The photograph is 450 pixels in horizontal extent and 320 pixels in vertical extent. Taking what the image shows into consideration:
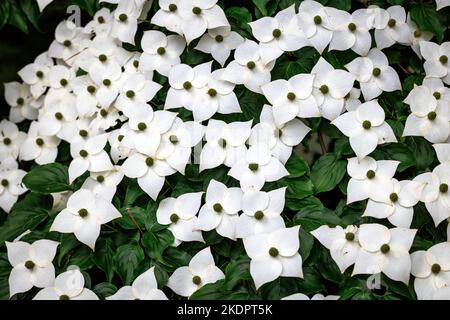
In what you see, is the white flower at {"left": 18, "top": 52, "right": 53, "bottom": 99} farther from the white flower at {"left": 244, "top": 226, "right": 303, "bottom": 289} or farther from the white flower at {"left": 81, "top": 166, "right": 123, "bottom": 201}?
Answer: the white flower at {"left": 244, "top": 226, "right": 303, "bottom": 289}

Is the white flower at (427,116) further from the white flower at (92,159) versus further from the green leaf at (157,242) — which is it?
the white flower at (92,159)

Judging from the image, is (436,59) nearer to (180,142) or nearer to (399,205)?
(399,205)

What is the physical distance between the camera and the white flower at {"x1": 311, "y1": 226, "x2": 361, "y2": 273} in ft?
3.56

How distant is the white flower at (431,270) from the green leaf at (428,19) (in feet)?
1.55

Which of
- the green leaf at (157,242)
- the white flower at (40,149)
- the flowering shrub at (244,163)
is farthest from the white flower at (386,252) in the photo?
the white flower at (40,149)

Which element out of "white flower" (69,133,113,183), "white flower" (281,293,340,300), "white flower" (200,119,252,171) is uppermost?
"white flower" (200,119,252,171)

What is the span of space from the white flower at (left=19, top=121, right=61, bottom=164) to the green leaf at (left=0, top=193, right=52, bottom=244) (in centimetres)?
11

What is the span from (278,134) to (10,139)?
686mm

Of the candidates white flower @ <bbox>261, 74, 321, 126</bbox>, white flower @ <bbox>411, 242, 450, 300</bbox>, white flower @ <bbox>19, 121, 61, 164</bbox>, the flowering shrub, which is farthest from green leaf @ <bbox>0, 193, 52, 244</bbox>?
white flower @ <bbox>411, 242, 450, 300</bbox>

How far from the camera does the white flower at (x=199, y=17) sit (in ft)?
4.12

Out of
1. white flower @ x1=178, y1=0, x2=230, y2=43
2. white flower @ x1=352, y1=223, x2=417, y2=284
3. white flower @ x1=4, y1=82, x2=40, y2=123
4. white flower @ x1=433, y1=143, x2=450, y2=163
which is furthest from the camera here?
white flower @ x1=4, y1=82, x2=40, y2=123

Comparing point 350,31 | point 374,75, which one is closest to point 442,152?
point 374,75

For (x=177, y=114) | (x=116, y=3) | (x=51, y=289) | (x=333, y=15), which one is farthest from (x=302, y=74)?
A: (x=51, y=289)
